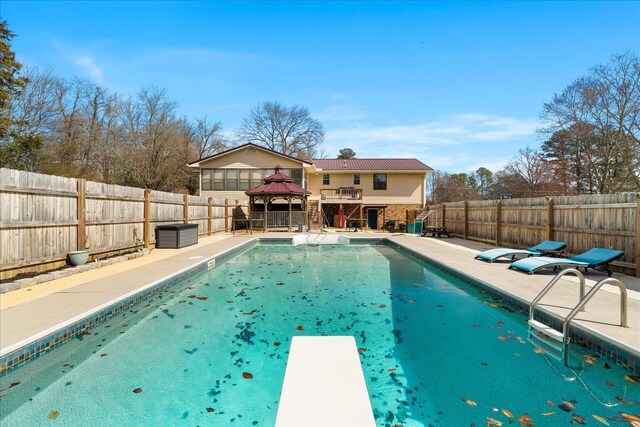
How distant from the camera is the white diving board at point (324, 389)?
2.22 meters

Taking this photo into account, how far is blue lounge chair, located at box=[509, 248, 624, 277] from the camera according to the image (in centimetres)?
709

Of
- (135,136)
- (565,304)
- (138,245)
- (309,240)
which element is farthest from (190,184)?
(565,304)

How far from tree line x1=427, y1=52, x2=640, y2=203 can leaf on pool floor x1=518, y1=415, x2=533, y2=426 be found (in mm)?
24457

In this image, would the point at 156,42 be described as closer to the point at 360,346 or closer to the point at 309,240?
the point at 309,240

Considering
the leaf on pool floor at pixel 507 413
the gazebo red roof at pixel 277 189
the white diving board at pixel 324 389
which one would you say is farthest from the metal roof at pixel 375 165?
the leaf on pool floor at pixel 507 413

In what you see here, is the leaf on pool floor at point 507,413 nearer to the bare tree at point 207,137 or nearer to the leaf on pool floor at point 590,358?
the leaf on pool floor at point 590,358

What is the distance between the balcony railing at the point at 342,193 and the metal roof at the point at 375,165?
177cm

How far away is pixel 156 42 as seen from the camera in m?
12.0

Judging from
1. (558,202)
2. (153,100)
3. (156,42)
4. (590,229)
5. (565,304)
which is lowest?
(565,304)

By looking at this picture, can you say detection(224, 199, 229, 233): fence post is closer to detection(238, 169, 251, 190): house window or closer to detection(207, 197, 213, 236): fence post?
detection(207, 197, 213, 236): fence post

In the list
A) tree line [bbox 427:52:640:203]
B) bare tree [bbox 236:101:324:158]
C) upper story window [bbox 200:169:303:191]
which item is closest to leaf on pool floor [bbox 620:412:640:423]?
upper story window [bbox 200:169:303:191]

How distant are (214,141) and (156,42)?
26.0 metres

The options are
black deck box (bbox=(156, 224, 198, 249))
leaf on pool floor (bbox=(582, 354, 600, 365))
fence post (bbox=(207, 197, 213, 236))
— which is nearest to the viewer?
leaf on pool floor (bbox=(582, 354, 600, 365))

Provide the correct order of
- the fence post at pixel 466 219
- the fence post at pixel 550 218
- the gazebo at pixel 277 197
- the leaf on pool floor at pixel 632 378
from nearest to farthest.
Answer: the leaf on pool floor at pixel 632 378 → the fence post at pixel 550 218 → the fence post at pixel 466 219 → the gazebo at pixel 277 197
